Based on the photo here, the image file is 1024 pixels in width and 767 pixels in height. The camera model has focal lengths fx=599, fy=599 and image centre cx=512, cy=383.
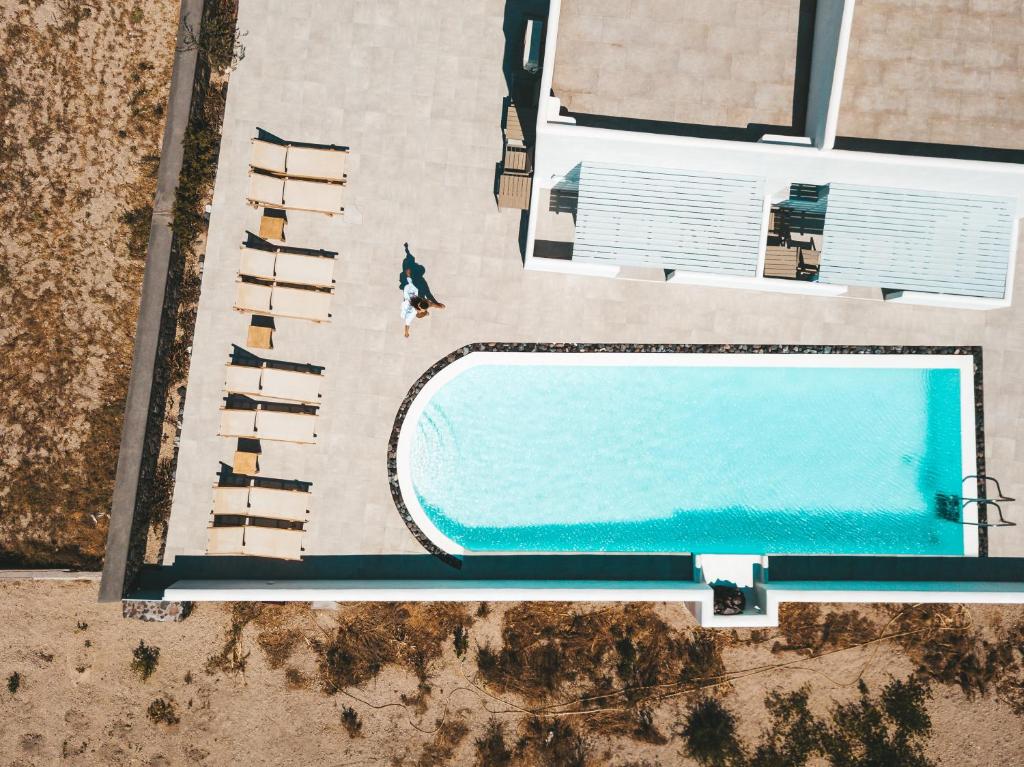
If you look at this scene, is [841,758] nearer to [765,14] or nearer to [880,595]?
[880,595]

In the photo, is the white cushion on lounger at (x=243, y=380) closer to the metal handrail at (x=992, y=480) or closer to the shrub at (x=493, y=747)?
the shrub at (x=493, y=747)

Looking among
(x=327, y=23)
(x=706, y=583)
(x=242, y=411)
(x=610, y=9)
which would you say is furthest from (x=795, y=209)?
(x=242, y=411)

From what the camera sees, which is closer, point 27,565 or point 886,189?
point 886,189

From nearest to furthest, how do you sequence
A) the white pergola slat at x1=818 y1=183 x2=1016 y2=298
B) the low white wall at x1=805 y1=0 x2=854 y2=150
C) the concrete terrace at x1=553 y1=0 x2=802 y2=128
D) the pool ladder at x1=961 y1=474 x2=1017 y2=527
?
the low white wall at x1=805 y1=0 x2=854 y2=150 → the concrete terrace at x1=553 y1=0 x2=802 y2=128 → the white pergola slat at x1=818 y1=183 x2=1016 y2=298 → the pool ladder at x1=961 y1=474 x2=1017 y2=527

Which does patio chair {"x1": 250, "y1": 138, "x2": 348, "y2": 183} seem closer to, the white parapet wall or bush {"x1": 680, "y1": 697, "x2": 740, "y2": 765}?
the white parapet wall

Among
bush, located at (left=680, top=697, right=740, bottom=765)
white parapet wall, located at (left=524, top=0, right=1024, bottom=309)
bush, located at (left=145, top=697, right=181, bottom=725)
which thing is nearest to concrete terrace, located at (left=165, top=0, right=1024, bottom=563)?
white parapet wall, located at (left=524, top=0, right=1024, bottom=309)

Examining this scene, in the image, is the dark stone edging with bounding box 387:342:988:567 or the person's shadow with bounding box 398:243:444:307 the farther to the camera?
the person's shadow with bounding box 398:243:444:307
